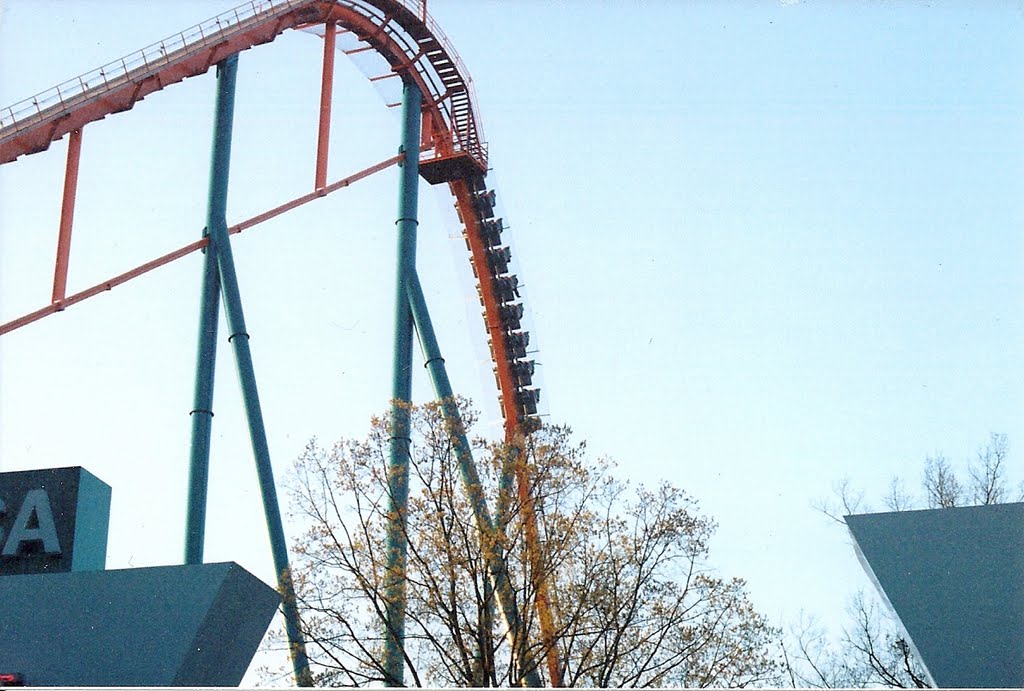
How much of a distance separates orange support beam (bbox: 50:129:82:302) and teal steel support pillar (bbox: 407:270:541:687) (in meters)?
4.07

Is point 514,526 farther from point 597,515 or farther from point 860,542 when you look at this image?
point 860,542

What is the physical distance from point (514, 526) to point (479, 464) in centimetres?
100

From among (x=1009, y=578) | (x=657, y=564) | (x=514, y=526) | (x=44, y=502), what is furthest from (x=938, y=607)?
(x=44, y=502)

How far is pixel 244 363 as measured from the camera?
13.7 metres

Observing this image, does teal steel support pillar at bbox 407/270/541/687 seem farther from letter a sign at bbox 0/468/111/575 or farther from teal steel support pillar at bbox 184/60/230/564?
letter a sign at bbox 0/468/111/575

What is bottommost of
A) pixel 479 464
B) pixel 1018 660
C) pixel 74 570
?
pixel 1018 660

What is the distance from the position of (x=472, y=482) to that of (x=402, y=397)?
1.39 m

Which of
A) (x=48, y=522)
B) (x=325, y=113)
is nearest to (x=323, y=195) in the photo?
(x=325, y=113)

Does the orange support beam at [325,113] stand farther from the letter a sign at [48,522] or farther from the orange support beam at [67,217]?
the letter a sign at [48,522]

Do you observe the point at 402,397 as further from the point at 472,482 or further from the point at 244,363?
the point at 244,363

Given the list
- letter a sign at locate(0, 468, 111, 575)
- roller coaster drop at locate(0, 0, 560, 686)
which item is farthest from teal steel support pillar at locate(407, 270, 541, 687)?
letter a sign at locate(0, 468, 111, 575)

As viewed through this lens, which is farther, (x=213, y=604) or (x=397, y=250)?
(x=397, y=250)

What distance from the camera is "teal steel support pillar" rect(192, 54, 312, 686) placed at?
12.7m

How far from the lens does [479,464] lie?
1417 cm
